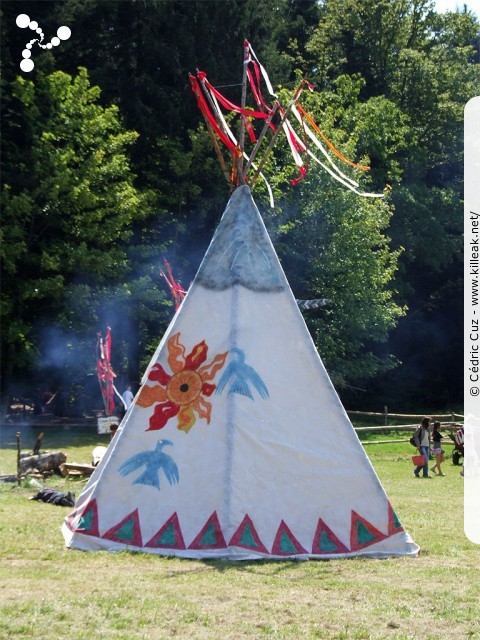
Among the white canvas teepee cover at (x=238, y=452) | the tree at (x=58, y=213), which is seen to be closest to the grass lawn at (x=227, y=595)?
the white canvas teepee cover at (x=238, y=452)

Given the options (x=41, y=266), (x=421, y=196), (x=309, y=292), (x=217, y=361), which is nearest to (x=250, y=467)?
(x=217, y=361)

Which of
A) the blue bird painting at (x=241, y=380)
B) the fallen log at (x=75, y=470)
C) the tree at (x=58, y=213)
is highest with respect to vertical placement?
the tree at (x=58, y=213)

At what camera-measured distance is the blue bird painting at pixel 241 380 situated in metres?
10.6

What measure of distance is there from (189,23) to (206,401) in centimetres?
2723

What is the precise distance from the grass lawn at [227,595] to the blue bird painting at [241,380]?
1871 mm

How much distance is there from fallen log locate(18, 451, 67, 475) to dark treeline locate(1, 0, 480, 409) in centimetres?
1293

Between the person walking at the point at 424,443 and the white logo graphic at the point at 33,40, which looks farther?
the white logo graphic at the point at 33,40

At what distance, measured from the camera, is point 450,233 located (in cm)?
4719

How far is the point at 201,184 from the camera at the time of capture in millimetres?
36406

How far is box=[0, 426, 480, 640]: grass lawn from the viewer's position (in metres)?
7.30

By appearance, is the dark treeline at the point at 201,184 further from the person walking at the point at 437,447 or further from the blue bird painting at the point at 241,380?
the blue bird painting at the point at 241,380

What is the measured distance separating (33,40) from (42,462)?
1946cm

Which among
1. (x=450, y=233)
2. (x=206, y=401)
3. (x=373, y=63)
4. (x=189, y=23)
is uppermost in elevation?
(x=373, y=63)

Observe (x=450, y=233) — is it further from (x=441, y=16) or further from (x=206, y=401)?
(x=206, y=401)
